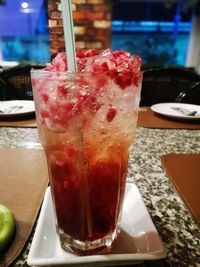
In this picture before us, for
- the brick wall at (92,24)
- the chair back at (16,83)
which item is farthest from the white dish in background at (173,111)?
the brick wall at (92,24)

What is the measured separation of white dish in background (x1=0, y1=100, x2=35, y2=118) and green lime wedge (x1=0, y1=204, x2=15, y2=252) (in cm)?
84

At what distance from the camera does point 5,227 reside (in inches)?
20.2

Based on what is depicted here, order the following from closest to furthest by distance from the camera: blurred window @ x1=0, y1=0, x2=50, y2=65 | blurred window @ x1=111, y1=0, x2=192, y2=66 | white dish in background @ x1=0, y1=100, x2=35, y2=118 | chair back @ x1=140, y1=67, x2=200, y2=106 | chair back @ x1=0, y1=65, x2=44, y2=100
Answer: white dish in background @ x1=0, y1=100, x2=35, y2=118
chair back @ x1=0, y1=65, x2=44, y2=100
chair back @ x1=140, y1=67, x2=200, y2=106
blurred window @ x1=0, y1=0, x2=50, y2=65
blurred window @ x1=111, y1=0, x2=192, y2=66

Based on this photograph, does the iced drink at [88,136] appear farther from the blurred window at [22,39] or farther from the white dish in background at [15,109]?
the blurred window at [22,39]

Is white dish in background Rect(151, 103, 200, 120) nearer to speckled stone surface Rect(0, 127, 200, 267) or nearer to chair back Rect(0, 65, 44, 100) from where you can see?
speckled stone surface Rect(0, 127, 200, 267)

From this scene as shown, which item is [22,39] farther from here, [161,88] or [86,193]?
[86,193]

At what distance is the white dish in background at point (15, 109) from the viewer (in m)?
1.32

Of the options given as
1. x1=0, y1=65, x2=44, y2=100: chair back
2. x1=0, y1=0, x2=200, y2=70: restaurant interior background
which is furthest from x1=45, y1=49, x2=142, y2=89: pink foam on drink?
x1=0, y1=0, x2=200, y2=70: restaurant interior background

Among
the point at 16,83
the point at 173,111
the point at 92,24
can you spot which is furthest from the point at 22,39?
the point at 173,111

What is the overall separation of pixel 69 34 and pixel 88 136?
0.62ft

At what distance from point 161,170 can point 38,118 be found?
1.54 ft

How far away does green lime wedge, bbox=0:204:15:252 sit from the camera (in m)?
0.48

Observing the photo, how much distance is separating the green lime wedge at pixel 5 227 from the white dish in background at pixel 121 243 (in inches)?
1.9

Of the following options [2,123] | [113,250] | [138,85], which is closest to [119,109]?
[138,85]
